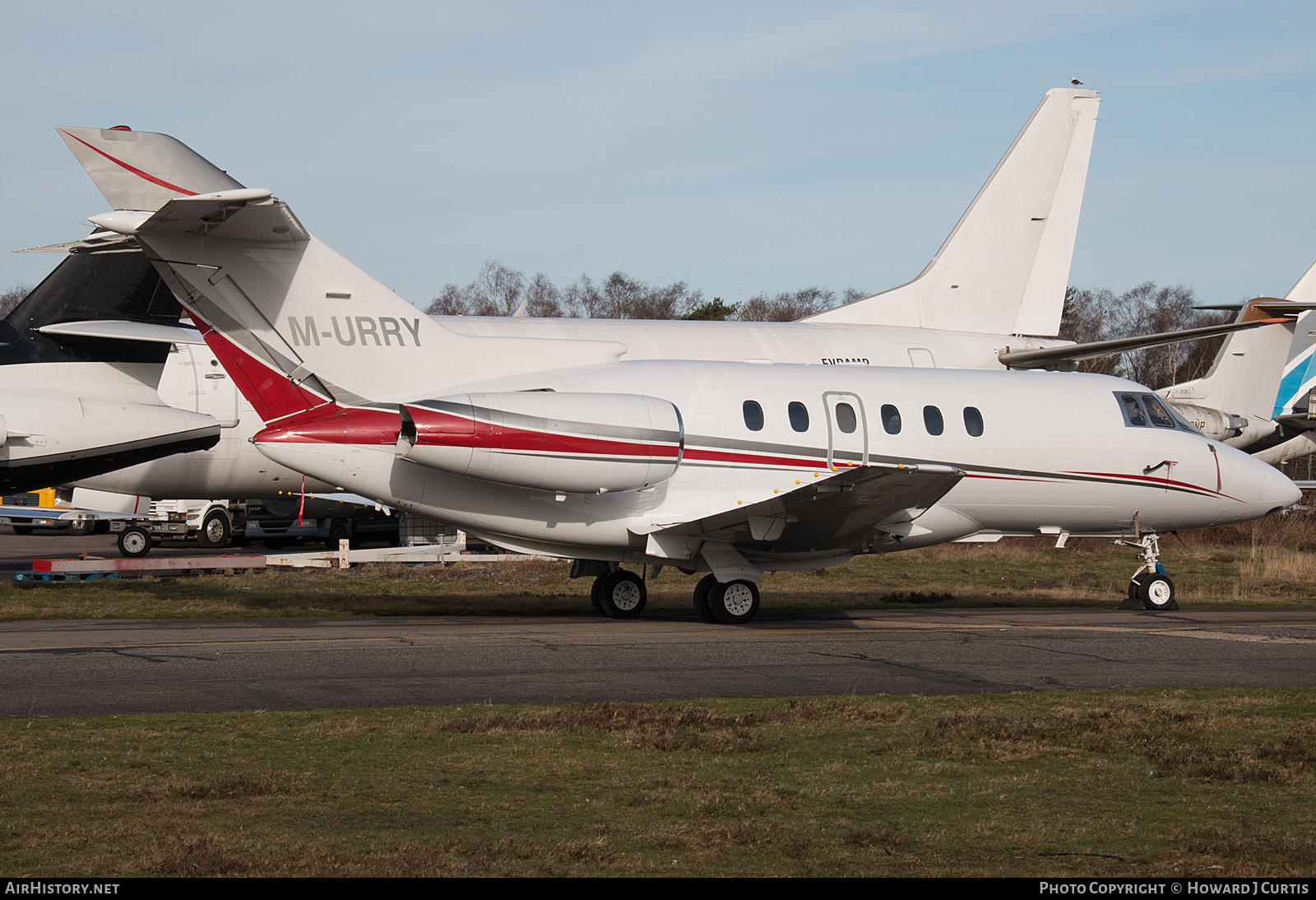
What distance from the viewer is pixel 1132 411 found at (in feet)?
60.1

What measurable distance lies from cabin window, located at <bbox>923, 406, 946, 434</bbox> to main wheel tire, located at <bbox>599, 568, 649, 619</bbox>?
457 cm

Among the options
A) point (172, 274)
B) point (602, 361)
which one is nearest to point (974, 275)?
point (602, 361)

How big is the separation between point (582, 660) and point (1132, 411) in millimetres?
10310

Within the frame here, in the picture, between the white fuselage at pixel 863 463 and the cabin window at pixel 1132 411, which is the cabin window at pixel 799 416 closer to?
the white fuselage at pixel 863 463

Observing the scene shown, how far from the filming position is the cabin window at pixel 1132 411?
18.2 m

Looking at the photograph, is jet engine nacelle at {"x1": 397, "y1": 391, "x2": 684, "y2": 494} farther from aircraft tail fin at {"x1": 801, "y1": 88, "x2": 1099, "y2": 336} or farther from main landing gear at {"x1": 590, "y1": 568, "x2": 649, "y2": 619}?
aircraft tail fin at {"x1": 801, "y1": 88, "x2": 1099, "y2": 336}

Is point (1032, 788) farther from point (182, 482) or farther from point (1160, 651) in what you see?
point (182, 482)

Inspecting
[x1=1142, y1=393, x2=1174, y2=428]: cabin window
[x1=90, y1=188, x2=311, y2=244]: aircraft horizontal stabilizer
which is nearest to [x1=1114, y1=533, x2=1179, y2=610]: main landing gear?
[x1=1142, y1=393, x2=1174, y2=428]: cabin window

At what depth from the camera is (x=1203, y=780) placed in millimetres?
7332

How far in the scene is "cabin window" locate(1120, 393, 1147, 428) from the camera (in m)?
18.2

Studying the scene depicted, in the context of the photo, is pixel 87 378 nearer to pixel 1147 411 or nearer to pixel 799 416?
pixel 799 416

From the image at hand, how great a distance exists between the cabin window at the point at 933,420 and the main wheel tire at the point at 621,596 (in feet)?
15.0
